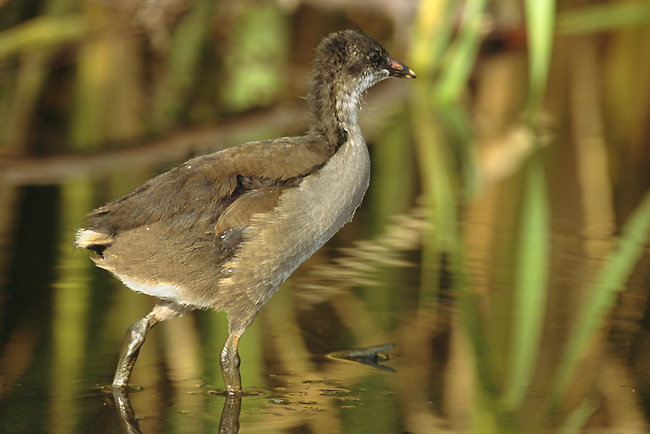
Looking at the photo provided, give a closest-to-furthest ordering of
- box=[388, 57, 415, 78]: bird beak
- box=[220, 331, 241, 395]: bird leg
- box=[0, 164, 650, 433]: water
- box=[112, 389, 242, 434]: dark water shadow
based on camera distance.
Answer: box=[112, 389, 242, 434]: dark water shadow < box=[0, 164, 650, 433]: water < box=[220, 331, 241, 395]: bird leg < box=[388, 57, 415, 78]: bird beak

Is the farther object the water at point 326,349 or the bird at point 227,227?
the bird at point 227,227

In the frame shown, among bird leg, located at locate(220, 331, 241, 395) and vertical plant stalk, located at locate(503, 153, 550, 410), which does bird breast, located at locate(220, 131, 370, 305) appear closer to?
bird leg, located at locate(220, 331, 241, 395)

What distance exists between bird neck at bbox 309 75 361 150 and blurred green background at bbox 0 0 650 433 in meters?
0.56

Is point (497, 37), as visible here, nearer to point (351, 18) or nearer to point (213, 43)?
point (351, 18)

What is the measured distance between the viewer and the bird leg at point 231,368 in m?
4.32

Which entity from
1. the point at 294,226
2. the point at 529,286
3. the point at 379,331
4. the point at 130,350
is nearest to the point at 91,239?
the point at 130,350

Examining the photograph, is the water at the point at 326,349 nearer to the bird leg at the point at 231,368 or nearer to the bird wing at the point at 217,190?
the bird leg at the point at 231,368

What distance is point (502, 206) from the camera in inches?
284

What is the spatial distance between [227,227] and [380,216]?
2.87 metres

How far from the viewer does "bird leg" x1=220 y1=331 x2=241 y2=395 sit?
4320 millimetres

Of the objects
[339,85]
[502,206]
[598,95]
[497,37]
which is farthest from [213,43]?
[339,85]

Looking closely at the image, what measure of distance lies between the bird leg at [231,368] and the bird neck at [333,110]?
915mm

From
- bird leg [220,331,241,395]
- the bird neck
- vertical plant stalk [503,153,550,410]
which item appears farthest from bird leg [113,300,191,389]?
vertical plant stalk [503,153,550,410]

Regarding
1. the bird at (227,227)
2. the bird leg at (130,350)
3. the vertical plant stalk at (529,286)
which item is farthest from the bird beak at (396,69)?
the bird leg at (130,350)
